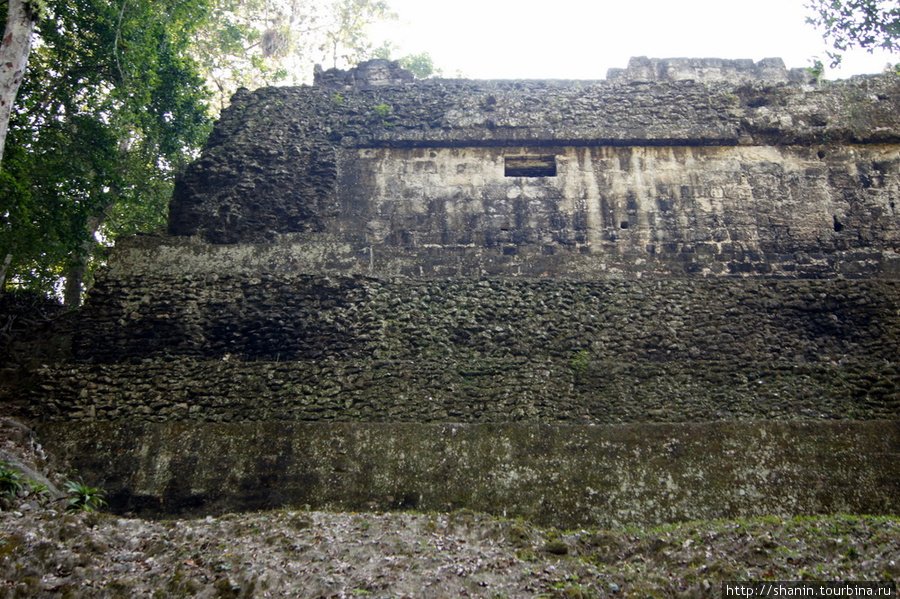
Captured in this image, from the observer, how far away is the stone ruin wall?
8344mm

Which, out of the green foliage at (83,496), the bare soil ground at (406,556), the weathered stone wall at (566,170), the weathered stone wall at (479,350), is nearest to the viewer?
the bare soil ground at (406,556)

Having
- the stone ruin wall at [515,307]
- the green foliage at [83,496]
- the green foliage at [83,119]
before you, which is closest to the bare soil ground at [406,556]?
the green foliage at [83,496]

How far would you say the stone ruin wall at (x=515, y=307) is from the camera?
8.34 meters

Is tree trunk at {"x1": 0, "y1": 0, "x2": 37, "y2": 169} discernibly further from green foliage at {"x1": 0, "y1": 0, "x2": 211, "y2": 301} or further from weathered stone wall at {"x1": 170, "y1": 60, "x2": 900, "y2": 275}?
weathered stone wall at {"x1": 170, "y1": 60, "x2": 900, "y2": 275}

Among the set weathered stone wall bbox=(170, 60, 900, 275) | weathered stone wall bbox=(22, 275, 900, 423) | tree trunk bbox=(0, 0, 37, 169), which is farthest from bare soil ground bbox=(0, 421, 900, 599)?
weathered stone wall bbox=(170, 60, 900, 275)

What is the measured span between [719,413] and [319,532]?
5387mm

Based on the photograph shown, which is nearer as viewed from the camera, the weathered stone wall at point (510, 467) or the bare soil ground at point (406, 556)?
the bare soil ground at point (406, 556)

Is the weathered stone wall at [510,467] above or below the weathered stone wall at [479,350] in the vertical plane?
below

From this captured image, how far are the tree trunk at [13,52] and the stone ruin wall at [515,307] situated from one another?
2.84 metres

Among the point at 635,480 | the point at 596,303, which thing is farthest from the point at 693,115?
the point at 635,480

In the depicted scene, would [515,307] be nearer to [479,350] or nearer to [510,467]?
[479,350]

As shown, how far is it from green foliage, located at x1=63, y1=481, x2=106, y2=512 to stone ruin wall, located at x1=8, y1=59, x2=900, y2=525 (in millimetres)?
297

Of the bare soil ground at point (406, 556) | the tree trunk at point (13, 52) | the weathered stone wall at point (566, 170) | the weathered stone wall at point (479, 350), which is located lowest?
the bare soil ground at point (406, 556)

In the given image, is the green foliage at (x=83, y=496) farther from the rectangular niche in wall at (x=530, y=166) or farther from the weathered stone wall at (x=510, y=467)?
the rectangular niche in wall at (x=530, y=166)
